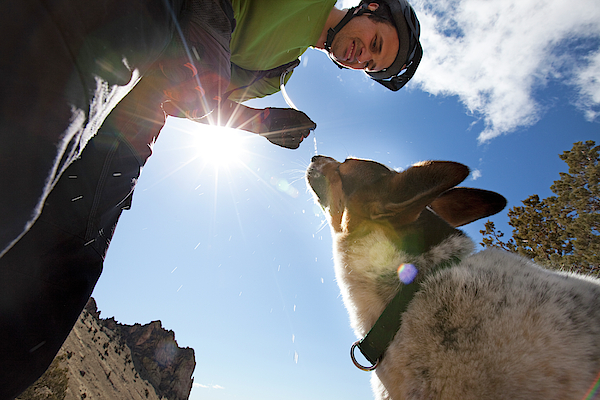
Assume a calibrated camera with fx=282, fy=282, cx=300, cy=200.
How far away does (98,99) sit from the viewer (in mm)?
1118

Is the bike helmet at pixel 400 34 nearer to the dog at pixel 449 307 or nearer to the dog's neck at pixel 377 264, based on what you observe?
the dog at pixel 449 307

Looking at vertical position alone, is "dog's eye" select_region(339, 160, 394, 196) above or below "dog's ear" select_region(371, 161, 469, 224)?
above

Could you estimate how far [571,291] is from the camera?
1969mm

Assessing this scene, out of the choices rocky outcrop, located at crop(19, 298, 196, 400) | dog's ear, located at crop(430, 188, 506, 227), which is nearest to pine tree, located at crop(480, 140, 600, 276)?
dog's ear, located at crop(430, 188, 506, 227)

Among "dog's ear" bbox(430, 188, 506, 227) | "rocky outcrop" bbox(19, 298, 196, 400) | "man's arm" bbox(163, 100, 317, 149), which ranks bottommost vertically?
"dog's ear" bbox(430, 188, 506, 227)

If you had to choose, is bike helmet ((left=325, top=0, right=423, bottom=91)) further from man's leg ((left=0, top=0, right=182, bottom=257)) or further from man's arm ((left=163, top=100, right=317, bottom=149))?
man's leg ((left=0, top=0, right=182, bottom=257))

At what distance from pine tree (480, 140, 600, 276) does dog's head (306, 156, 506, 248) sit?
691 inches

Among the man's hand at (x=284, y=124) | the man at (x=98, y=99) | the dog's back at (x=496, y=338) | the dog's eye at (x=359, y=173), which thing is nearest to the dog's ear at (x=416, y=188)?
the dog's eye at (x=359, y=173)

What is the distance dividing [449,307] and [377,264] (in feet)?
2.34

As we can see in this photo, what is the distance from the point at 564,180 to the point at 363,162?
Answer: 26982 millimetres

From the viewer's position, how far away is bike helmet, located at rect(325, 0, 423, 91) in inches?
128

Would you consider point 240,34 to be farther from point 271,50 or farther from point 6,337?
point 6,337

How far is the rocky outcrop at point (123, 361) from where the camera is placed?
47469mm

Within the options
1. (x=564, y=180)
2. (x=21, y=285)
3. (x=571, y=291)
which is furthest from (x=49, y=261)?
(x=564, y=180)
